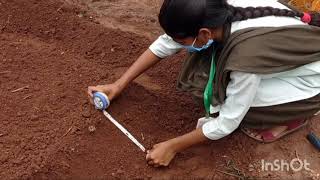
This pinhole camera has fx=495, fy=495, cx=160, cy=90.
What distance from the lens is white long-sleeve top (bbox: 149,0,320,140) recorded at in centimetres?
213

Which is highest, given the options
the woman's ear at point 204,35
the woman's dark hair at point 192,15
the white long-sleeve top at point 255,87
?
the woman's dark hair at point 192,15

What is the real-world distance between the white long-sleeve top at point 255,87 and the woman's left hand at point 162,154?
0.20 metres

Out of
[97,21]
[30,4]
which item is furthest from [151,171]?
[30,4]

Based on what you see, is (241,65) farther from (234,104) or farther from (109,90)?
(109,90)

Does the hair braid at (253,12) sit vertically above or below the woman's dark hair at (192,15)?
below

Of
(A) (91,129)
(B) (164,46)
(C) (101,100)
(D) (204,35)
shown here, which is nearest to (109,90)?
(C) (101,100)

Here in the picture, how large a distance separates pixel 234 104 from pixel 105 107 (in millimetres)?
720

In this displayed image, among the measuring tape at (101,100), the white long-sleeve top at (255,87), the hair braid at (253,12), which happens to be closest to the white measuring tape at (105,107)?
the measuring tape at (101,100)

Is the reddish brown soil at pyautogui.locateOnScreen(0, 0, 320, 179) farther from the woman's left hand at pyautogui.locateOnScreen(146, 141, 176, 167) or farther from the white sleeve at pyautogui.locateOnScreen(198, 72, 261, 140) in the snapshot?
the white sleeve at pyautogui.locateOnScreen(198, 72, 261, 140)

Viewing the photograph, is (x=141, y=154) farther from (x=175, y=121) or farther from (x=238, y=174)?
(x=238, y=174)

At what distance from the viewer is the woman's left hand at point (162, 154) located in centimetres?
234

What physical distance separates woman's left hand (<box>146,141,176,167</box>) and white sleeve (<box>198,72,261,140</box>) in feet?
0.64

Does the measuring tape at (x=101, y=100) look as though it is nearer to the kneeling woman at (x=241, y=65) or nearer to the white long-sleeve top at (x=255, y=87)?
the kneeling woman at (x=241, y=65)

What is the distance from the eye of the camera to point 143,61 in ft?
8.46
